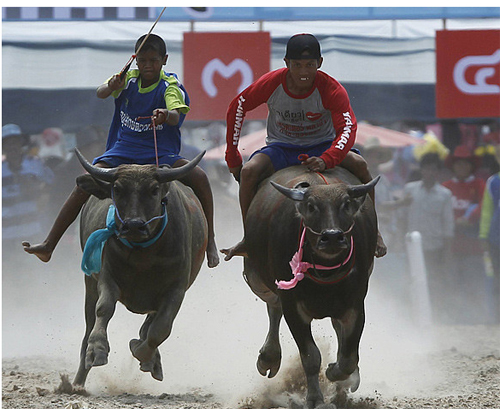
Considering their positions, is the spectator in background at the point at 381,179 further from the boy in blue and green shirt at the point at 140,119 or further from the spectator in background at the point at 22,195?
the boy in blue and green shirt at the point at 140,119

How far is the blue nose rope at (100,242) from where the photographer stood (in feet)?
21.7

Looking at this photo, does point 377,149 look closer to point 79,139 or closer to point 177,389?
point 79,139

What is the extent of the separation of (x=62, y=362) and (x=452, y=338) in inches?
198

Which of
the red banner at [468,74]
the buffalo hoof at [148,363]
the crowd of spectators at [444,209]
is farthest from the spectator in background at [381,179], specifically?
the buffalo hoof at [148,363]

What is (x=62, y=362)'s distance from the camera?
405 inches

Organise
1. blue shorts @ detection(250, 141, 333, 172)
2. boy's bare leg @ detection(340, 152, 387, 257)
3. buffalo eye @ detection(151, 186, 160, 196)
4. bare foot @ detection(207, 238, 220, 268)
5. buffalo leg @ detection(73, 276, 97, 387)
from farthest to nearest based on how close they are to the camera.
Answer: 1. buffalo leg @ detection(73, 276, 97, 387)
2. bare foot @ detection(207, 238, 220, 268)
3. blue shorts @ detection(250, 141, 333, 172)
4. boy's bare leg @ detection(340, 152, 387, 257)
5. buffalo eye @ detection(151, 186, 160, 196)

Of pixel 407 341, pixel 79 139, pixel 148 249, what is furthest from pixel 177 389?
pixel 79 139

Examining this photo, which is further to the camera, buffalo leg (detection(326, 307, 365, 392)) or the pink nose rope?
buffalo leg (detection(326, 307, 365, 392))

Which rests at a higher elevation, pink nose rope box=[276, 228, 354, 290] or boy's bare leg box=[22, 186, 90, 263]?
boy's bare leg box=[22, 186, 90, 263]

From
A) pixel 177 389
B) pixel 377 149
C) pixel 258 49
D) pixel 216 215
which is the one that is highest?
pixel 258 49

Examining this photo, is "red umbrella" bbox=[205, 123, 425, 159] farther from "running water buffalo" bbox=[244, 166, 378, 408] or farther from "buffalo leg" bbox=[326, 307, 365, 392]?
"buffalo leg" bbox=[326, 307, 365, 392]

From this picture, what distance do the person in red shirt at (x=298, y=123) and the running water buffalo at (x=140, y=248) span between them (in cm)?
66

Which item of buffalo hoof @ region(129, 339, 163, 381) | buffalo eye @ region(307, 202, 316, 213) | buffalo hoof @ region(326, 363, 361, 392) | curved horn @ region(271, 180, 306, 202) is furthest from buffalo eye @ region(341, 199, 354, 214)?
buffalo hoof @ region(129, 339, 163, 381)

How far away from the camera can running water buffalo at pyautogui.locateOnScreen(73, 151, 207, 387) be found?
6.31 metres
